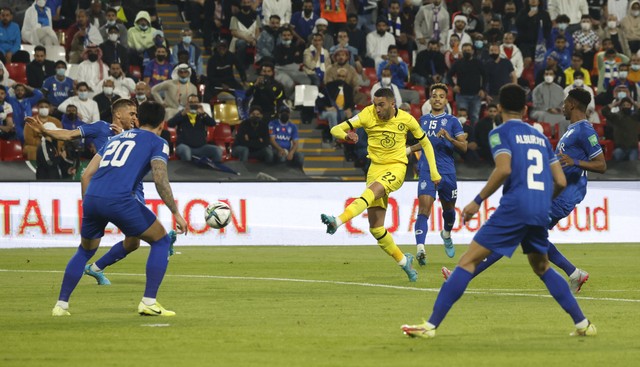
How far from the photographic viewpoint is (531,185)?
9.91 meters

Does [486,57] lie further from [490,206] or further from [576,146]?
[576,146]

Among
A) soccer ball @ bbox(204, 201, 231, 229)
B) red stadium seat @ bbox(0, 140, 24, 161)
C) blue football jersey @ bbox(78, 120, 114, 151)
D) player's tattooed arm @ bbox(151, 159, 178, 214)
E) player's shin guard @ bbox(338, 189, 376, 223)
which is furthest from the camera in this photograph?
red stadium seat @ bbox(0, 140, 24, 161)

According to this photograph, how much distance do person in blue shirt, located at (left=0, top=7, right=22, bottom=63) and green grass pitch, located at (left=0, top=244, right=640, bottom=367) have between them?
A: 10962 millimetres

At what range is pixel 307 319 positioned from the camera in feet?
38.8

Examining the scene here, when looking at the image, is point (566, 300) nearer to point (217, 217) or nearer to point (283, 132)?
point (217, 217)

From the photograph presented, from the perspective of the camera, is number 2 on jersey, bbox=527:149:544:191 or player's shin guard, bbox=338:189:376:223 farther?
player's shin guard, bbox=338:189:376:223

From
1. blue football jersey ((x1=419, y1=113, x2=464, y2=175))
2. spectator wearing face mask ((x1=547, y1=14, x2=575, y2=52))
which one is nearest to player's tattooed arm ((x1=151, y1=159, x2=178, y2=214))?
blue football jersey ((x1=419, y1=113, x2=464, y2=175))

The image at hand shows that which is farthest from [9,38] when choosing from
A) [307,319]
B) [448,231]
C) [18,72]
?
[307,319]

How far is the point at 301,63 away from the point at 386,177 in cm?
1504

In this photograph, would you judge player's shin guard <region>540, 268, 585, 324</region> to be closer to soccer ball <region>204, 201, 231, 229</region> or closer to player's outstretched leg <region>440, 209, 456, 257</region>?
soccer ball <region>204, 201, 231, 229</region>

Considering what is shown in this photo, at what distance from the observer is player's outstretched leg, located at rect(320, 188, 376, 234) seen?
50.3 ft

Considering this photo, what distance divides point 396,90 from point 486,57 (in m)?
3.42

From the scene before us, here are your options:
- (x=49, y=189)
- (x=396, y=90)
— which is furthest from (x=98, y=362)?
(x=396, y=90)

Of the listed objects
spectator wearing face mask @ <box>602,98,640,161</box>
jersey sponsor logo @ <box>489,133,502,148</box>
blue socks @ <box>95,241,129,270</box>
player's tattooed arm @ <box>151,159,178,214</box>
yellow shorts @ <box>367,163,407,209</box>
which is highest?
jersey sponsor logo @ <box>489,133,502,148</box>
